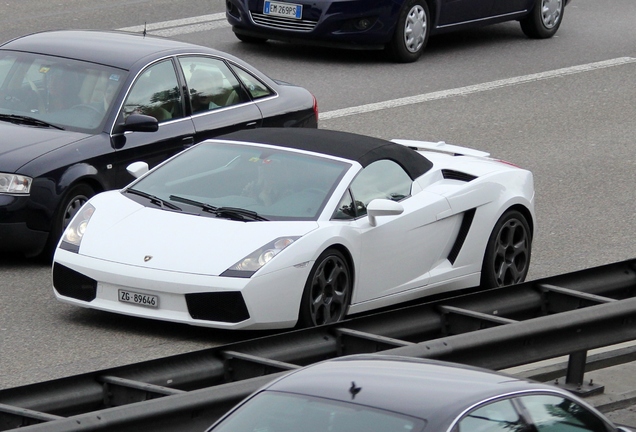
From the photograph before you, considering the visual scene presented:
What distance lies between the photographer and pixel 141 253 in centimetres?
887

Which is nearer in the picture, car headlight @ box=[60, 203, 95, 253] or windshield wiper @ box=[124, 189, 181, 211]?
car headlight @ box=[60, 203, 95, 253]

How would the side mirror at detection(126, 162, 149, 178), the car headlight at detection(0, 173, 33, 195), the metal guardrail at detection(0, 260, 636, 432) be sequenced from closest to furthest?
the metal guardrail at detection(0, 260, 636, 432), the side mirror at detection(126, 162, 149, 178), the car headlight at detection(0, 173, 33, 195)

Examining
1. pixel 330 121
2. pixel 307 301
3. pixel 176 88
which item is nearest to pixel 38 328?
pixel 307 301

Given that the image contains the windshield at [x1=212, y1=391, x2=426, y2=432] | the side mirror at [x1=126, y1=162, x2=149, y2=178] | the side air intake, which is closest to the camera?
the windshield at [x1=212, y1=391, x2=426, y2=432]

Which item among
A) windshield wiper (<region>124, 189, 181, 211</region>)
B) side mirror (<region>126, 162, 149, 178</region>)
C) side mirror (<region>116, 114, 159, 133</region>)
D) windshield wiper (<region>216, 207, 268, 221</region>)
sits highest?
side mirror (<region>116, 114, 159, 133</region>)

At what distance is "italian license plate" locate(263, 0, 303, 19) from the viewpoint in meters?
17.4

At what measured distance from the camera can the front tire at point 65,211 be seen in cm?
1025

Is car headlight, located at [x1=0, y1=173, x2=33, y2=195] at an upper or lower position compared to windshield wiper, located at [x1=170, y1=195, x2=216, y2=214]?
lower

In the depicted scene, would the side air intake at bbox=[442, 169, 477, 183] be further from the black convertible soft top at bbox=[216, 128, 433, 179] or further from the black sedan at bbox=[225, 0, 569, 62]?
the black sedan at bbox=[225, 0, 569, 62]

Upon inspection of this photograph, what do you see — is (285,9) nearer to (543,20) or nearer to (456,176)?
(543,20)

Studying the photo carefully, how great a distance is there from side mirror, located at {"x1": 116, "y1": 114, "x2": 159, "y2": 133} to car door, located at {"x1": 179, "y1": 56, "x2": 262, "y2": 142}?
0.73 m

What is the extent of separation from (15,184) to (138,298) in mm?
1900

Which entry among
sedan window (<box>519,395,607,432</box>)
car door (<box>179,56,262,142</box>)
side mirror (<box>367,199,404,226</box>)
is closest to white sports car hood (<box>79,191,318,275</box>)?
side mirror (<box>367,199,404,226</box>)

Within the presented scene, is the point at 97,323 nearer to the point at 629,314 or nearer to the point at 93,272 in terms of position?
the point at 93,272
